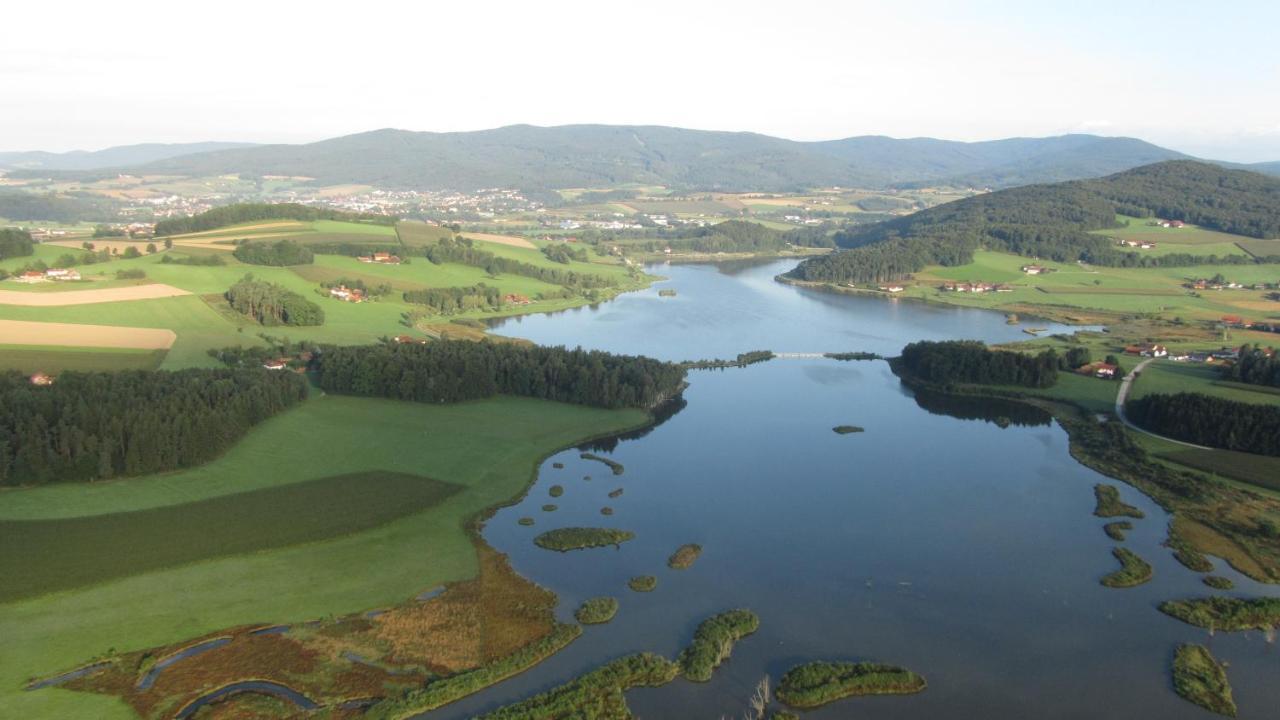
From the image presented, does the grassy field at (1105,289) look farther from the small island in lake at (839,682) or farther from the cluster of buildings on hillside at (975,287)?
the small island in lake at (839,682)

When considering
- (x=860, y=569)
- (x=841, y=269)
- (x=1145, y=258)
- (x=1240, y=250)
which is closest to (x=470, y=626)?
(x=860, y=569)

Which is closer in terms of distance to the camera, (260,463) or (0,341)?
(260,463)

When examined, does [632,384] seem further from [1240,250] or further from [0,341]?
[1240,250]

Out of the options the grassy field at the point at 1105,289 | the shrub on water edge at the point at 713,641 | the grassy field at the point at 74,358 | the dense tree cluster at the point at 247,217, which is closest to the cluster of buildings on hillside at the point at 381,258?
the dense tree cluster at the point at 247,217

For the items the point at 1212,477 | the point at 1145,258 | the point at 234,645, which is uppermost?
the point at 1145,258

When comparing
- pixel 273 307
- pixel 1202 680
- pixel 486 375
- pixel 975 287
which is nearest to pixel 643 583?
pixel 1202 680

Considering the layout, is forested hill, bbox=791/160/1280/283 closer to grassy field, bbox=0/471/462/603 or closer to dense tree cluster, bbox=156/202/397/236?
dense tree cluster, bbox=156/202/397/236
